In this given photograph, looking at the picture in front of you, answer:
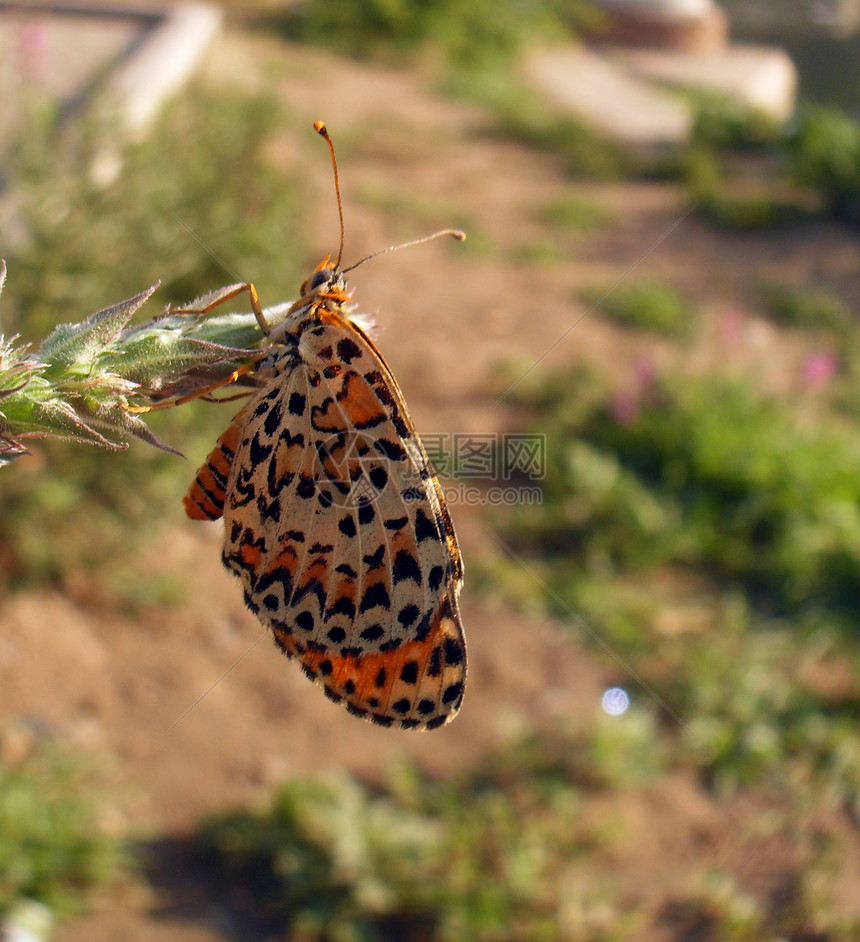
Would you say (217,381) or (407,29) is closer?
(217,381)

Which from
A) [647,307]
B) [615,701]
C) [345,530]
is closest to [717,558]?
[615,701]

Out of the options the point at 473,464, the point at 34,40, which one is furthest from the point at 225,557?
the point at 34,40

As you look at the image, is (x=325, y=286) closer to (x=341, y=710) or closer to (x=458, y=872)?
(x=458, y=872)

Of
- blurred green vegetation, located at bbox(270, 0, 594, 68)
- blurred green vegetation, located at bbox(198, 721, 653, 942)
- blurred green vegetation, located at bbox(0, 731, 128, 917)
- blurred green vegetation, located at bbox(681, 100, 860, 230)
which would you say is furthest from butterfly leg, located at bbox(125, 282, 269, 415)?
blurred green vegetation, located at bbox(270, 0, 594, 68)

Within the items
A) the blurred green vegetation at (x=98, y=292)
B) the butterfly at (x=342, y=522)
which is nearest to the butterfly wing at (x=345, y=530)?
the butterfly at (x=342, y=522)

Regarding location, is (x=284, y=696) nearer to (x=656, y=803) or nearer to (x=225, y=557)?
(x=656, y=803)
